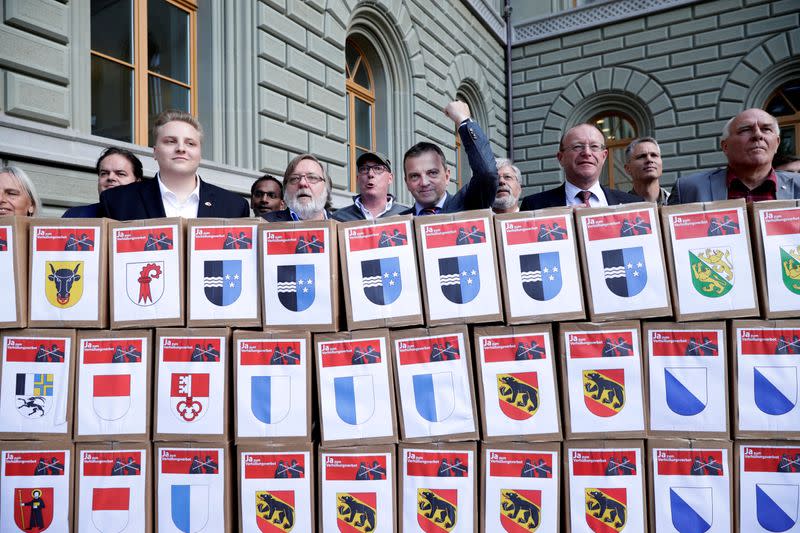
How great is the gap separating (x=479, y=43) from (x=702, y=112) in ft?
15.7

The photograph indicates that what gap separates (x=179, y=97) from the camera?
5855mm

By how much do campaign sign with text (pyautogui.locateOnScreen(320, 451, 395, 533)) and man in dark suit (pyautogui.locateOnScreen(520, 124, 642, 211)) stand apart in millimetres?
1704

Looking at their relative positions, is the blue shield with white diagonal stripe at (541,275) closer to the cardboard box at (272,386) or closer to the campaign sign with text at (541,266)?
the campaign sign with text at (541,266)

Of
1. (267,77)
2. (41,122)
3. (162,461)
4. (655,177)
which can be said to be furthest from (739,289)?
(267,77)

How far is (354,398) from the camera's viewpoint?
1826 millimetres

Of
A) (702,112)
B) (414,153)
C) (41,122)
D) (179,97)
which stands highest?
(702,112)

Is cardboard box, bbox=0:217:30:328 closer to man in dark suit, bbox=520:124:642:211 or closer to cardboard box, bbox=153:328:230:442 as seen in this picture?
cardboard box, bbox=153:328:230:442

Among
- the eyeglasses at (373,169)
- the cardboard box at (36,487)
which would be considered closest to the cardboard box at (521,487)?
the cardboard box at (36,487)

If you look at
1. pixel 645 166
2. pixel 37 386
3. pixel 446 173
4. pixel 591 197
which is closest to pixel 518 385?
pixel 446 173

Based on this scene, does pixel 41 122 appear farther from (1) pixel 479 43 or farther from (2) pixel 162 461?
(1) pixel 479 43

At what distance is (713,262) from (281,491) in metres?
1.65

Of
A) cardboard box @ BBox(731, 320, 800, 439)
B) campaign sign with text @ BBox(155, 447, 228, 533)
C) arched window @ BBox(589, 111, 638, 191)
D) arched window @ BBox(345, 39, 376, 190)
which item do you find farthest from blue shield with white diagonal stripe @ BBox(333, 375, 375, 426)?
arched window @ BBox(589, 111, 638, 191)

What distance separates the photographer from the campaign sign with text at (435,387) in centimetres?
181

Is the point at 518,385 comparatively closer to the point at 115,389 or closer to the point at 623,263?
the point at 623,263
